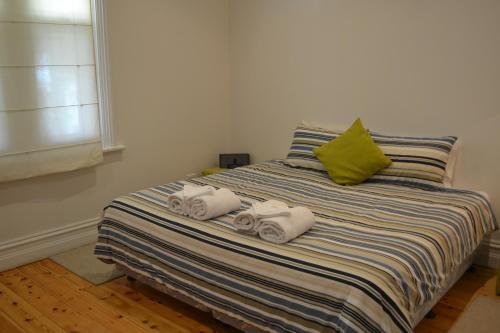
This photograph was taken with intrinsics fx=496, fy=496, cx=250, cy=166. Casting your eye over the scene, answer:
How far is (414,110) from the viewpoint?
3.55m

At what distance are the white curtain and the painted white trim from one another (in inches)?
3.5

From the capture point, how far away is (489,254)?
336cm

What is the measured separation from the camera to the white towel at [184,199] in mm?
2752

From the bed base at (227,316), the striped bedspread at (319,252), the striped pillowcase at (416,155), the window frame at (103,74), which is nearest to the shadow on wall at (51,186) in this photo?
the window frame at (103,74)

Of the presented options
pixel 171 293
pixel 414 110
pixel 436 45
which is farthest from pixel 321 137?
pixel 171 293

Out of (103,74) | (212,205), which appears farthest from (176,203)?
(103,74)

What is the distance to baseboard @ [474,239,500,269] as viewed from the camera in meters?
3.33

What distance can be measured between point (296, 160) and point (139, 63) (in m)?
1.45

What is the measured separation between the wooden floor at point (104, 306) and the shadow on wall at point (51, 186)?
1.63ft

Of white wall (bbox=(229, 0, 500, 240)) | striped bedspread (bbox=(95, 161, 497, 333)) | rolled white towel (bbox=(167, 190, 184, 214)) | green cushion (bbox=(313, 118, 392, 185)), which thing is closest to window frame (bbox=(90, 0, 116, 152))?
striped bedspread (bbox=(95, 161, 497, 333))

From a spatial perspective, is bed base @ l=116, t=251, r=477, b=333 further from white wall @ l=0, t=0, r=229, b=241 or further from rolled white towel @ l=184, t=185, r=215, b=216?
white wall @ l=0, t=0, r=229, b=241

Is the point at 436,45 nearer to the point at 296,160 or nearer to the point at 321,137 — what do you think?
the point at 321,137

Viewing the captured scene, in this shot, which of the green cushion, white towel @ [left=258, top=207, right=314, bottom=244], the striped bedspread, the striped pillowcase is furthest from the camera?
the green cushion

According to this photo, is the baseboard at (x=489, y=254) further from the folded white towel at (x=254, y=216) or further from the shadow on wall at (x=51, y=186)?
the shadow on wall at (x=51, y=186)
